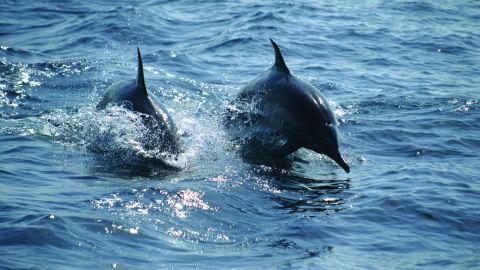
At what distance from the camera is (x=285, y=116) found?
1083cm

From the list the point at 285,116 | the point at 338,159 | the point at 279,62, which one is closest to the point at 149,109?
the point at 285,116

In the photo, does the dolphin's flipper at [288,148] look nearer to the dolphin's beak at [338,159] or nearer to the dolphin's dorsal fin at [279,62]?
the dolphin's beak at [338,159]

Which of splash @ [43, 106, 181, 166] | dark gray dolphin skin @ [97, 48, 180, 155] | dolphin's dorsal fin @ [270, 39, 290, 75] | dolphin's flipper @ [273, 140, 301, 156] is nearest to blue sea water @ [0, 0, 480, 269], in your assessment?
splash @ [43, 106, 181, 166]

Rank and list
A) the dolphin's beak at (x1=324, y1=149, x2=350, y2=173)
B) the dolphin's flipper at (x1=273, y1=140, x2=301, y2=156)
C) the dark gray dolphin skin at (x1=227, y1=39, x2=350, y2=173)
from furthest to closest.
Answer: the dolphin's flipper at (x1=273, y1=140, x2=301, y2=156) < the dark gray dolphin skin at (x1=227, y1=39, x2=350, y2=173) < the dolphin's beak at (x1=324, y1=149, x2=350, y2=173)

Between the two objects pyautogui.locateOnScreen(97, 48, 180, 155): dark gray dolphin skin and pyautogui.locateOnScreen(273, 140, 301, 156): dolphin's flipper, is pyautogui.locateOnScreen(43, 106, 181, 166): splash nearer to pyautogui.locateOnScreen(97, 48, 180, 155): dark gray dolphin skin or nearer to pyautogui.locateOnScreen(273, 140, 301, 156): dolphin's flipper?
pyautogui.locateOnScreen(97, 48, 180, 155): dark gray dolphin skin

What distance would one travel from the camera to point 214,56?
18516 mm

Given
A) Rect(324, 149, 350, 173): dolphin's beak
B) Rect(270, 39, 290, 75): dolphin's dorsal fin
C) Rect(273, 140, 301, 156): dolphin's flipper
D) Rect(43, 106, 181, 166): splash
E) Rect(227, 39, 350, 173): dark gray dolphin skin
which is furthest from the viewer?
Rect(270, 39, 290, 75): dolphin's dorsal fin

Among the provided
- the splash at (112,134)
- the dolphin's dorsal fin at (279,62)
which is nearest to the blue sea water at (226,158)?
the splash at (112,134)

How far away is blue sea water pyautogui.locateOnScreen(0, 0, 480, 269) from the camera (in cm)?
723

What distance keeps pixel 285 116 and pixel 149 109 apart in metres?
1.91

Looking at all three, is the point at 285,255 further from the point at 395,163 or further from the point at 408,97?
the point at 408,97

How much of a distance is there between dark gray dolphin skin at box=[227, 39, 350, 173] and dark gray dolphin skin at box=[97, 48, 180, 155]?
1515mm

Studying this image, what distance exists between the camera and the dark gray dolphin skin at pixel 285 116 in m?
10.3

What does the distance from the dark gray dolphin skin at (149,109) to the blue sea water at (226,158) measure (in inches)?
6.2
